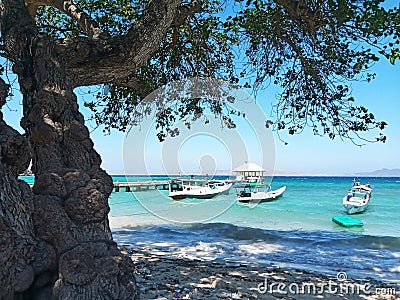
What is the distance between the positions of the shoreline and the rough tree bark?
1753 millimetres

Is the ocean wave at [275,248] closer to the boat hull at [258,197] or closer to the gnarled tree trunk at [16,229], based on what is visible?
the gnarled tree trunk at [16,229]

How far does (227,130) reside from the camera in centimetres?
700

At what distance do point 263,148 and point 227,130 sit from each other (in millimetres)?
1655

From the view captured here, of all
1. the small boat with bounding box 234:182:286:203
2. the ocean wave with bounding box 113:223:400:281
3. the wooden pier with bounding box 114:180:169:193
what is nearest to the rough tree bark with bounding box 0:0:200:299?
the ocean wave with bounding box 113:223:400:281

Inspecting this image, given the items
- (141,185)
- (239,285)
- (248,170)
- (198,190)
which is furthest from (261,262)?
(141,185)

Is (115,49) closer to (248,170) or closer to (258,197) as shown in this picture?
(248,170)

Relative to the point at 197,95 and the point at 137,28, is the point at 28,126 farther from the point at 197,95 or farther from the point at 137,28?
the point at 197,95

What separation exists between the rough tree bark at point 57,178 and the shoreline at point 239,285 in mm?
1753

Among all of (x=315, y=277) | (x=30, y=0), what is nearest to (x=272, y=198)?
(x=315, y=277)

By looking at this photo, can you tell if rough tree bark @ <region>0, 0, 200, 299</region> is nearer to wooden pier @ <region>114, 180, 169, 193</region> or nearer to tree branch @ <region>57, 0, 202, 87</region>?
tree branch @ <region>57, 0, 202, 87</region>

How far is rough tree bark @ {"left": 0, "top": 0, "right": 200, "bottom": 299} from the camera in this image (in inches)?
97.6

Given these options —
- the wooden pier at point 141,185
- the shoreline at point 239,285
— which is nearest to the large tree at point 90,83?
the shoreline at point 239,285

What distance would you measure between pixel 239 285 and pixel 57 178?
3242mm

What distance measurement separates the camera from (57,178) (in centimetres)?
296
